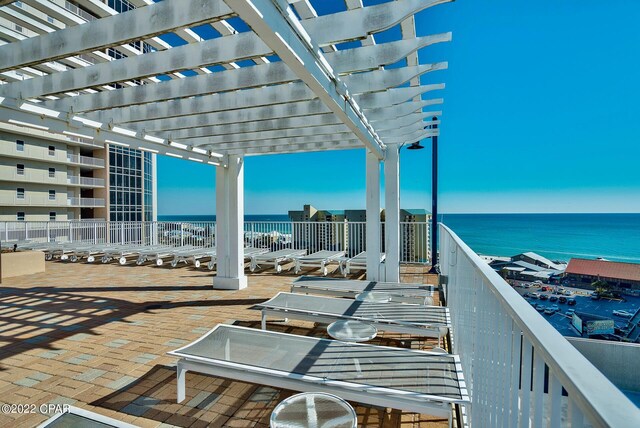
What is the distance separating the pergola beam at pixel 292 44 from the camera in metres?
1.60

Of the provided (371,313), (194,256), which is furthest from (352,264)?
(194,256)

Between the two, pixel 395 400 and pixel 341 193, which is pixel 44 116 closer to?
pixel 395 400

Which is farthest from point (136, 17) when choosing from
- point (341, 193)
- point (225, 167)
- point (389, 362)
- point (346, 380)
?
point (341, 193)

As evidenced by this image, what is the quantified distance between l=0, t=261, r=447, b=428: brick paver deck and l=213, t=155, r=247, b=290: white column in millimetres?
378

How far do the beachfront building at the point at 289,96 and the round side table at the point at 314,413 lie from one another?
0.24 metres

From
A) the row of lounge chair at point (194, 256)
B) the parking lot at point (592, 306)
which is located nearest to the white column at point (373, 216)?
the row of lounge chair at point (194, 256)

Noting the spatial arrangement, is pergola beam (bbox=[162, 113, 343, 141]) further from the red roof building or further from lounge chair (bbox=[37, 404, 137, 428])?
the red roof building

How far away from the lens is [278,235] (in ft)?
30.7

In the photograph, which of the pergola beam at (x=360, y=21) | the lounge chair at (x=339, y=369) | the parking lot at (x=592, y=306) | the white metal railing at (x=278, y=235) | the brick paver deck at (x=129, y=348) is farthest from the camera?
the parking lot at (x=592, y=306)

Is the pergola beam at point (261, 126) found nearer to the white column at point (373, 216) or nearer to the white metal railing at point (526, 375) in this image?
the white column at point (373, 216)

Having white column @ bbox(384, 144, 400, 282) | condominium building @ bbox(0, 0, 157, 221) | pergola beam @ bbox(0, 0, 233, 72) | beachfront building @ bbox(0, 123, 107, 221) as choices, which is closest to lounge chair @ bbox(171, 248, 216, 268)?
white column @ bbox(384, 144, 400, 282)

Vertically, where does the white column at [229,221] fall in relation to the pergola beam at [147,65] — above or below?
below

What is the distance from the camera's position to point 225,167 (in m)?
6.25

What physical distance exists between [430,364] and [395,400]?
0.49 metres
